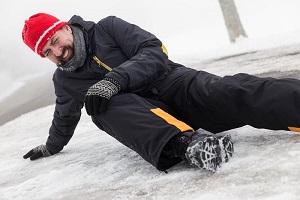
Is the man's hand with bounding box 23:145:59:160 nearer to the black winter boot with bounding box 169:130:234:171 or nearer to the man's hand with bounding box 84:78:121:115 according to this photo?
the man's hand with bounding box 84:78:121:115

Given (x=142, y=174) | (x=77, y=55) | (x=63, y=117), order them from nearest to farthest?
(x=142, y=174) < (x=77, y=55) < (x=63, y=117)

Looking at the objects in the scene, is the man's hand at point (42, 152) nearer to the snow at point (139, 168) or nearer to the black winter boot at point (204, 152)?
the snow at point (139, 168)

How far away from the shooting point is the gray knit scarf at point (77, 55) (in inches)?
109

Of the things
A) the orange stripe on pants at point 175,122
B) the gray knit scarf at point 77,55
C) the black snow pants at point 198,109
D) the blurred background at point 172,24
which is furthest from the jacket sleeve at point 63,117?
the blurred background at point 172,24

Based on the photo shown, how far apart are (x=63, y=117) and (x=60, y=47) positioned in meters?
0.66

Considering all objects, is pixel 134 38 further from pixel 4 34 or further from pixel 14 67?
pixel 4 34

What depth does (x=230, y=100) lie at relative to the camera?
2.38m

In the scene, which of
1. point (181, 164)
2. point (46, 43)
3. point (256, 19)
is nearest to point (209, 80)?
point (181, 164)

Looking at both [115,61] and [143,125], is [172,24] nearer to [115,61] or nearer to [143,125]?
[115,61]

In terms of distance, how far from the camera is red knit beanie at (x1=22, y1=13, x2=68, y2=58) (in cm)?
282

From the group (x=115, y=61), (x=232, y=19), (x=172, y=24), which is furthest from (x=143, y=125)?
(x=172, y=24)

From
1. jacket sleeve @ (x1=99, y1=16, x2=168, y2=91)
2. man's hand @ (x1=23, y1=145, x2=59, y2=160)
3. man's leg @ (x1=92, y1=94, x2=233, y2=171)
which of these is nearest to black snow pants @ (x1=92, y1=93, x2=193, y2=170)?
man's leg @ (x1=92, y1=94, x2=233, y2=171)

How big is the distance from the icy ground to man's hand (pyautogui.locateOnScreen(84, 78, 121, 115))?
1.55ft

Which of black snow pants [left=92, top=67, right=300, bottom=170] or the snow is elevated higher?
black snow pants [left=92, top=67, right=300, bottom=170]
